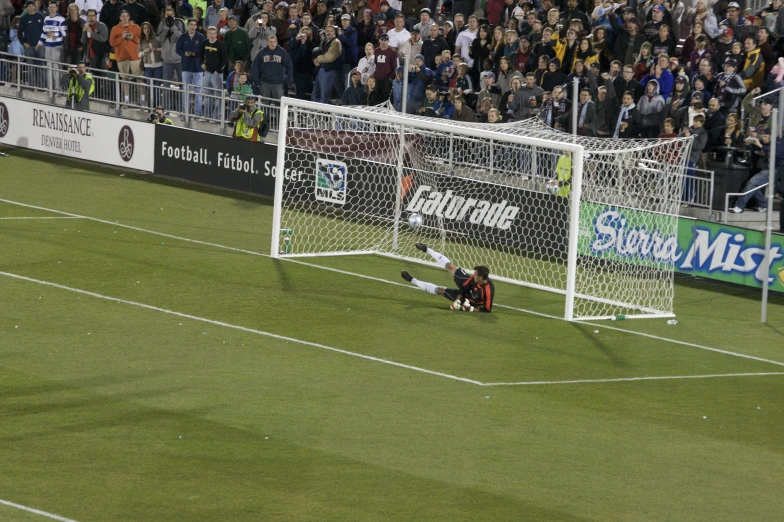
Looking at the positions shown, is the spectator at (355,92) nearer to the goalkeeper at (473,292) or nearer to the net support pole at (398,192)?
the net support pole at (398,192)

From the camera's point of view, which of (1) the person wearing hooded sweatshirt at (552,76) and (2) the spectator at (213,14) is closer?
(1) the person wearing hooded sweatshirt at (552,76)

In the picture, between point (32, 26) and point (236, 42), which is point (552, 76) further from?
point (32, 26)

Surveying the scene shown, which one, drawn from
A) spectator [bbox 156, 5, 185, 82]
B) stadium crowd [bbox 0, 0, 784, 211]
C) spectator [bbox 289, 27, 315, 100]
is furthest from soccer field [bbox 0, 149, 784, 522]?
spectator [bbox 156, 5, 185, 82]

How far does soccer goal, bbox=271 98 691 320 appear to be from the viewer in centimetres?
2027

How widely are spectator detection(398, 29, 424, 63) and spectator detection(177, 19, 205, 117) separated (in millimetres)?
4940

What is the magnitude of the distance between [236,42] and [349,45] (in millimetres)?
2941

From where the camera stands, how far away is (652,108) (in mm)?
24422

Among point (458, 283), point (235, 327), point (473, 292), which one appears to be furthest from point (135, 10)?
point (235, 327)

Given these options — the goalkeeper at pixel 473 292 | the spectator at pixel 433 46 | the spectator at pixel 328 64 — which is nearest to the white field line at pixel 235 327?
the goalkeeper at pixel 473 292

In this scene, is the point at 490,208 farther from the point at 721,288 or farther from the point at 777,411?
the point at 777,411

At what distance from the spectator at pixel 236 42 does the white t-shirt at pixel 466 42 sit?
5434 mm

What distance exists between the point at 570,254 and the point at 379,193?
6.31 meters

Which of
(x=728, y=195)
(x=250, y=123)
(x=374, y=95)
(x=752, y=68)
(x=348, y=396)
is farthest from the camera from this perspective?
(x=374, y=95)

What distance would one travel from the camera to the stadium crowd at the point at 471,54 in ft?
79.9
